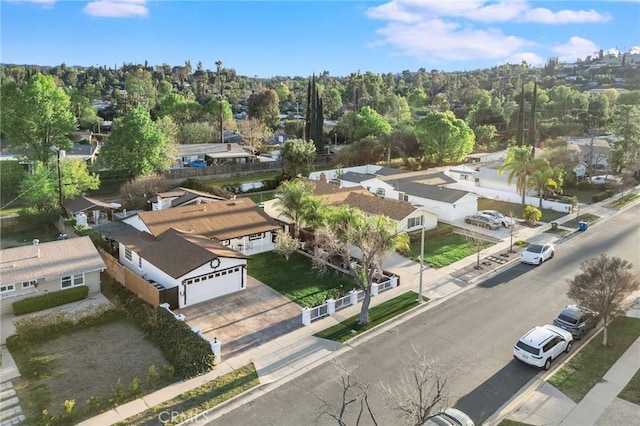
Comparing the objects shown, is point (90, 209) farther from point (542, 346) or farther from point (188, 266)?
point (542, 346)

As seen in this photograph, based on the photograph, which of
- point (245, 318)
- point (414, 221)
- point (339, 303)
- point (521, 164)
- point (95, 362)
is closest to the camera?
point (95, 362)

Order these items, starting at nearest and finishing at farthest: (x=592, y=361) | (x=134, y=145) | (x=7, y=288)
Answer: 1. (x=592, y=361)
2. (x=7, y=288)
3. (x=134, y=145)

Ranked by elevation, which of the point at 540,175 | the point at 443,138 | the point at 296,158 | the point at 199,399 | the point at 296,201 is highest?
the point at 443,138

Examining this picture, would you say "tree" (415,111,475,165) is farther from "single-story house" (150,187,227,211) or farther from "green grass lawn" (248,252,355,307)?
"green grass lawn" (248,252,355,307)

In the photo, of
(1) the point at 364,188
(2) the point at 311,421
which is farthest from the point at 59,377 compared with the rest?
(1) the point at 364,188

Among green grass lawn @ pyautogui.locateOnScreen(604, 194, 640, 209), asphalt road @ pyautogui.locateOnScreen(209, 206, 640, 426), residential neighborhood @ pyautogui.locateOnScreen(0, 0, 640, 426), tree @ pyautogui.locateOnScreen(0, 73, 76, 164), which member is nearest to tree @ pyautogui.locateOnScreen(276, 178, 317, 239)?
residential neighborhood @ pyautogui.locateOnScreen(0, 0, 640, 426)

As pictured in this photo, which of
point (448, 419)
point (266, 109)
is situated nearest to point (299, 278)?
point (448, 419)
